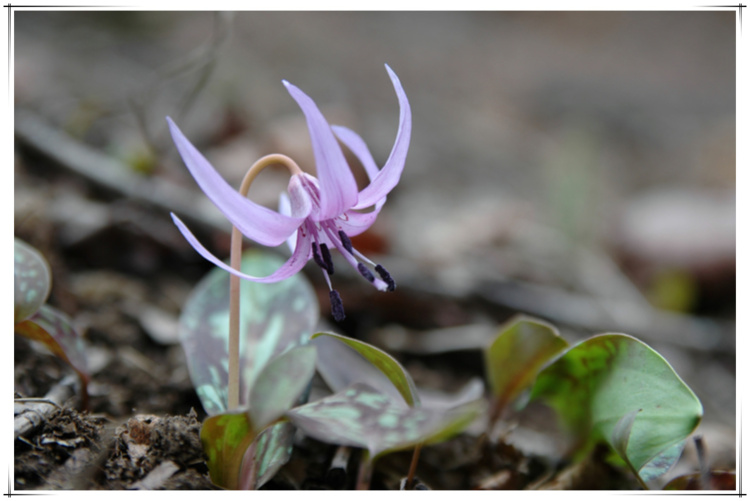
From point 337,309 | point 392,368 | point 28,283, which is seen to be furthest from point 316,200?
point 28,283

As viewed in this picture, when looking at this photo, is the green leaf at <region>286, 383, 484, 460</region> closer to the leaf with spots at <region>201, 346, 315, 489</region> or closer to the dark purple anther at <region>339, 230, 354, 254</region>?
the leaf with spots at <region>201, 346, 315, 489</region>

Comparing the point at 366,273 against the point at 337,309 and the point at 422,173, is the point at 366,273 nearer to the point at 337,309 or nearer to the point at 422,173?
the point at 337,309

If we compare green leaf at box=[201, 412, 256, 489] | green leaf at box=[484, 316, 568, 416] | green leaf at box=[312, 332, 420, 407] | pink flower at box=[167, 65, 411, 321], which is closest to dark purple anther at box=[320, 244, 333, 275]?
pink flower at box=[167, 65, 411, 321]

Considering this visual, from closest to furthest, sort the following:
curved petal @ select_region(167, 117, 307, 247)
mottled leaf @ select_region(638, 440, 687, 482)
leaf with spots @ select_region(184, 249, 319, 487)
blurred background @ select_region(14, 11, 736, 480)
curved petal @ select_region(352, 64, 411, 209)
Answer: curved petal @ select_region(167, 117, 307, 247), curved petal @ select_region(352, 64, 411, 209), mottled leaf @ select_region(638, 440, 687, 482), leaf with spots @ select_region(184, 249, 319, 487), blurred background @ select_region(14, 11, 736, 480)

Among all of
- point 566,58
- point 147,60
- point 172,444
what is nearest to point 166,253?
point 172,444
